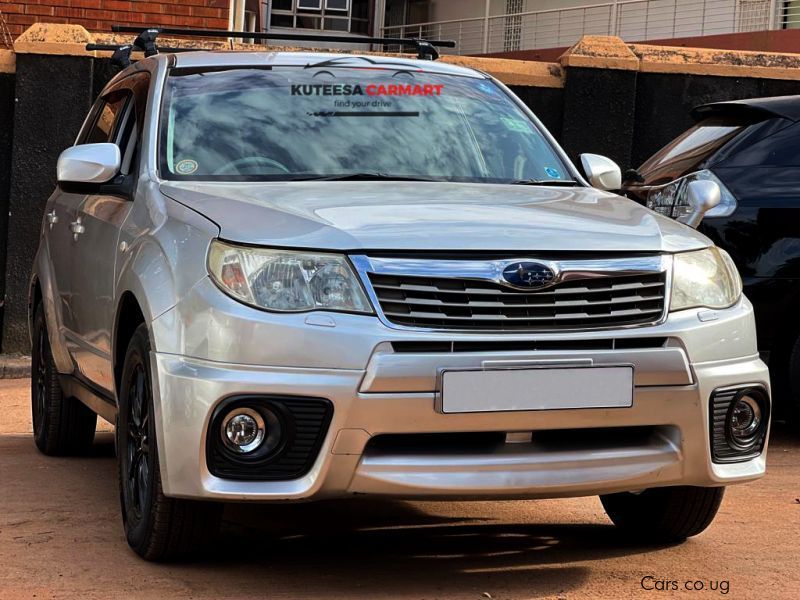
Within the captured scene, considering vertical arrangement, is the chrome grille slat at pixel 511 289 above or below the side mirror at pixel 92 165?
below

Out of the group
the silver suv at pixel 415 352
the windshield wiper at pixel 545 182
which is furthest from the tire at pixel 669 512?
the windshield wiper at pixel 545 182

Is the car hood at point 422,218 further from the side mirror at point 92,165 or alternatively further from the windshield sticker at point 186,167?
the side mirror at point 92,165

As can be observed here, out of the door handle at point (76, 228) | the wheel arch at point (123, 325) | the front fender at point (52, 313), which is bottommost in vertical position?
the front fender at point (52, 313)

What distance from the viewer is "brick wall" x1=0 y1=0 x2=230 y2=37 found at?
42.2 feet

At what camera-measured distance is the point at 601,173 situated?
18.7 ft

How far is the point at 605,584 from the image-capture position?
4.53m

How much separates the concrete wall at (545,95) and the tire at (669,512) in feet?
20.0

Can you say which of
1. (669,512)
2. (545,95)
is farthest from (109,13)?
(669,512)

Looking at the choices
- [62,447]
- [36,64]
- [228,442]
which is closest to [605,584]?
[228,442]

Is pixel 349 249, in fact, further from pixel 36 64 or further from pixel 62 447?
pixel 36 64

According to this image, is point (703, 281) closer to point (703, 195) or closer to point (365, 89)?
point (703, 195)

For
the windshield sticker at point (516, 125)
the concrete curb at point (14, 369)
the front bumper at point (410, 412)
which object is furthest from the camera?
the concrete curb at point (14, 369)

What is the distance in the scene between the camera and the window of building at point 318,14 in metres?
33.2

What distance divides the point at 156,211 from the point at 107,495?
1531 millimetres
